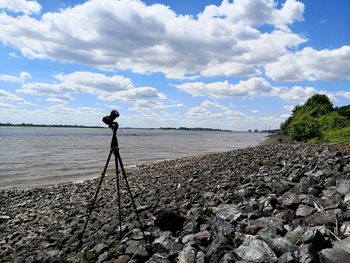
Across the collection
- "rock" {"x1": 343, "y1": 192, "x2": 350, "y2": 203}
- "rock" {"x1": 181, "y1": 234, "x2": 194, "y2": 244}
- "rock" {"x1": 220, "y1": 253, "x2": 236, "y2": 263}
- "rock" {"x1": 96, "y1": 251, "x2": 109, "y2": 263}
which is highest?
"rock" {"x1": 343, "y1": 192, "x2": 350, "y2": 203}

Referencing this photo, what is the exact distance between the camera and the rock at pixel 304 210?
7.44 meters

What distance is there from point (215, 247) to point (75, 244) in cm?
440

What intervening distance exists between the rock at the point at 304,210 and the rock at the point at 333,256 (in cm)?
202

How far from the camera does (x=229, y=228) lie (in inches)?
285

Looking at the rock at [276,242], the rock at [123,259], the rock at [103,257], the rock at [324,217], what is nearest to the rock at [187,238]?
the rock at [123,259]

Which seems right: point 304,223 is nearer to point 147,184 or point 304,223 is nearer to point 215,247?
point 215,247

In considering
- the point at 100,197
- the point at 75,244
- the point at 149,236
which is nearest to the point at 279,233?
the point at 149,236

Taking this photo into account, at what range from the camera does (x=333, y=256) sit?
5262mm

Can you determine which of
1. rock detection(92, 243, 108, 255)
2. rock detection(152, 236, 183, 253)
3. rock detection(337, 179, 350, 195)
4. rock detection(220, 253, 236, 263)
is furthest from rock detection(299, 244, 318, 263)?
rock detection(92, 243, 108, 255)

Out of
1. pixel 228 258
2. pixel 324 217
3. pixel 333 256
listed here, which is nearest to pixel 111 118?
pixel 228 258

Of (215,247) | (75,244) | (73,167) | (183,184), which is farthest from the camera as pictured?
(73,167)

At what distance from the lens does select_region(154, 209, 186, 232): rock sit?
28.0 ft

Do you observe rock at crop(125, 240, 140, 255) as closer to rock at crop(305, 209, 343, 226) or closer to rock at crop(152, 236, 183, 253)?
rock at crop(152, 236, 183, 253)

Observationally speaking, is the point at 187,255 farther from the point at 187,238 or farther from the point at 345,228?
the point at 345,228
